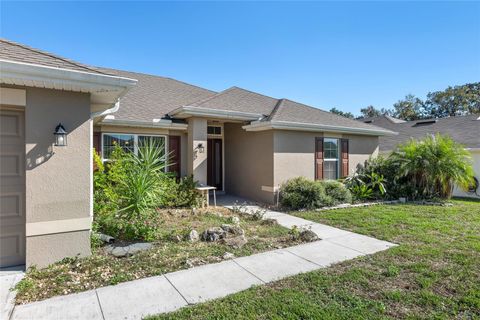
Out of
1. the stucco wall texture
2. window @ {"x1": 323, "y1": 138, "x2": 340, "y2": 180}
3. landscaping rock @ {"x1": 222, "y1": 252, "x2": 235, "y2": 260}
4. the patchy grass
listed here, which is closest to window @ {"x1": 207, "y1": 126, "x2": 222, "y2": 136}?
window @ {"x1": 323, "y1": 138, "x2": 340, "y2": 180}

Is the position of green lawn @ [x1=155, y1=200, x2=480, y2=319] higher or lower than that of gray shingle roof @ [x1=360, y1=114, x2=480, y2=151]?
lower

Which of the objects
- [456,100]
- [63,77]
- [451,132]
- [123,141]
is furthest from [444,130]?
[456,100]

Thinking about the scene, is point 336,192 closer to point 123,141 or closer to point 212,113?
point 212,113

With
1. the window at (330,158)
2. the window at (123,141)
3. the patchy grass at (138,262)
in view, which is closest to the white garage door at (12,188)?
the patchy grass at (138,262)

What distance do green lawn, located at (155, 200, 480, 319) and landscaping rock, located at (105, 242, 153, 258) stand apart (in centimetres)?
214

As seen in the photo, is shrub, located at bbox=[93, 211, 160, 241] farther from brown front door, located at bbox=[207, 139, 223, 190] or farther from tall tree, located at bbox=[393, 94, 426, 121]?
tall tree, located at bbox=[393, 94, 426, 121]

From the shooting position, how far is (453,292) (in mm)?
3617

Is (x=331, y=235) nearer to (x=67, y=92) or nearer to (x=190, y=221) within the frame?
(x=190, y=221)

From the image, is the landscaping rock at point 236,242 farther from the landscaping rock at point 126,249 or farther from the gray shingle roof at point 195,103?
the gray shingle roof at point 195,103

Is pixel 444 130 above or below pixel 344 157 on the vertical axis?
above

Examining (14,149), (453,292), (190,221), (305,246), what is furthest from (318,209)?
Answer: (14,149)

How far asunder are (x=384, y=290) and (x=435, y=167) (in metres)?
9.83

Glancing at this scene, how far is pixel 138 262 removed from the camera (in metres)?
4.50

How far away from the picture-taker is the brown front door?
484 inches
